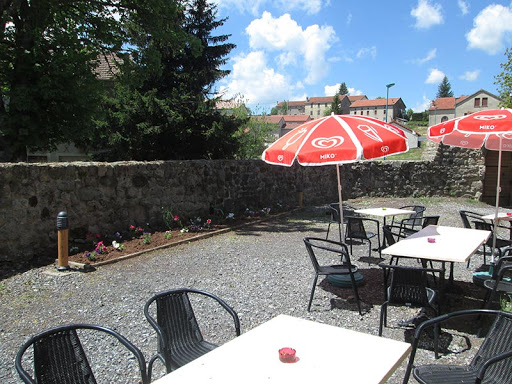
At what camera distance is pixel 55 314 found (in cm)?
453

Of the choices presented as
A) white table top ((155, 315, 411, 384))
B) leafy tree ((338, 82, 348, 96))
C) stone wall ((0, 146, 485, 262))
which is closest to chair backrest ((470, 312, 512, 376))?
white table top ((155, 315, 411, 384))

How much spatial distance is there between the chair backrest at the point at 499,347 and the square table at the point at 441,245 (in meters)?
1.24

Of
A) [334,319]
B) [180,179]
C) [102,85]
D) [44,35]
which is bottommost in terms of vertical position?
[334,319]

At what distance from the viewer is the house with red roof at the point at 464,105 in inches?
2985

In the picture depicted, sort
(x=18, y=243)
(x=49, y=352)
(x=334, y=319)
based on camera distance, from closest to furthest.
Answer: (x=49, y=352)
(x=334, y=319)
(x=18, y=243)

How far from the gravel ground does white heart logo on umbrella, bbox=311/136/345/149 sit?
193 cm

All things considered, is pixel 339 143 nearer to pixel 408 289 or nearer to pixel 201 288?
pixel 408 289

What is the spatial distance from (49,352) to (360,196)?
1405 centimetres

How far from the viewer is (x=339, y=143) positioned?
418cm

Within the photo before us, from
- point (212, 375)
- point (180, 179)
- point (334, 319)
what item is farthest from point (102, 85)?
point (212, 375)

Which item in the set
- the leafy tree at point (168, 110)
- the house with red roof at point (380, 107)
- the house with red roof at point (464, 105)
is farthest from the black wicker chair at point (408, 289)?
the house with red roof at point (380, 107)

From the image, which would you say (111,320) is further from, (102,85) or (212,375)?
(102,85)

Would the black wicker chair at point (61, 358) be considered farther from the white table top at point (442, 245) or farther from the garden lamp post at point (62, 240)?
the garden lamp post at point (62, 240)

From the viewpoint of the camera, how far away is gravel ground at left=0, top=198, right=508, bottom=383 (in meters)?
3.94
